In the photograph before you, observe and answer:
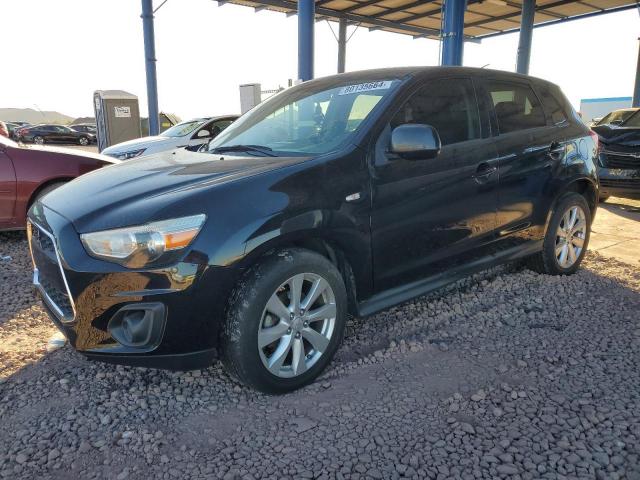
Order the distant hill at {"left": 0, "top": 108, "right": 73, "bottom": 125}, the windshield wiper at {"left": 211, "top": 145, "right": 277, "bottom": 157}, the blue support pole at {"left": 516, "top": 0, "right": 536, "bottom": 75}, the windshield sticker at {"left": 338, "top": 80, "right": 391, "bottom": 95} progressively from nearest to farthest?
1. the windshield wiper at {"left": 211, "top": 145, "right": 277, "bottom": 157}
2. the windshield sticker at {"left": 338, "top": 80, "right": 391, "bottom": 95}
3. the blue support pole at {"left": 516, "top": 0, "right": 536, "bottom": 75}
4. the distant hill at {"left": 0, "top": 108, "right": 73, "bottom": 125}

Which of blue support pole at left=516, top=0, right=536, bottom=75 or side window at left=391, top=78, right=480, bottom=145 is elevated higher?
blue support pole at left=516, top=0, right=536, bottom=75

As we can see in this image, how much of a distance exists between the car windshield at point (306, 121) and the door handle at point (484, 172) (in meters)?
0.84

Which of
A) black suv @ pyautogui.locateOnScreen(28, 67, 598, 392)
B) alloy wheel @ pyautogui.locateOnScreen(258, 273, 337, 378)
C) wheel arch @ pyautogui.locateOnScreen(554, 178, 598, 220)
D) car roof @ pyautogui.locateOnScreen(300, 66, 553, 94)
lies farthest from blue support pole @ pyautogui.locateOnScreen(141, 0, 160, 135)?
alloy wheel @ pyautogui.locateOnScreen(258, 273, 337, 378)

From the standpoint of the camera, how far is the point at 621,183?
7352mm

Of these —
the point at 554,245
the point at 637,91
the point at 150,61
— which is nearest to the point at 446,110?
the point at 554,245

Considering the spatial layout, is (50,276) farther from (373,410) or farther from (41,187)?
(41,187)

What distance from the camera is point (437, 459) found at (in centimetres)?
215

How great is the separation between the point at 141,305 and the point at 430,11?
68.8 feet

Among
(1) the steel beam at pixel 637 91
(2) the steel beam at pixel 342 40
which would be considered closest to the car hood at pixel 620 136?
(2) the steel beam at pixel 342 40

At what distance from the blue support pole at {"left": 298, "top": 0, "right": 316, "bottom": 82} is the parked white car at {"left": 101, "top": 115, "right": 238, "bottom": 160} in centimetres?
183

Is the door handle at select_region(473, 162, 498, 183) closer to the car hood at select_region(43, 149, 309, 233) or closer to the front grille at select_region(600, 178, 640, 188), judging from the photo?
the car hood at select_region(43, 149, 309, 233)

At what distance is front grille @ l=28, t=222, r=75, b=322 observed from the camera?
2.46 metres

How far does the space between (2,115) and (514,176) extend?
12490 centimetres

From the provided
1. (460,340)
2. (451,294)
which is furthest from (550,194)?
(460,340)
